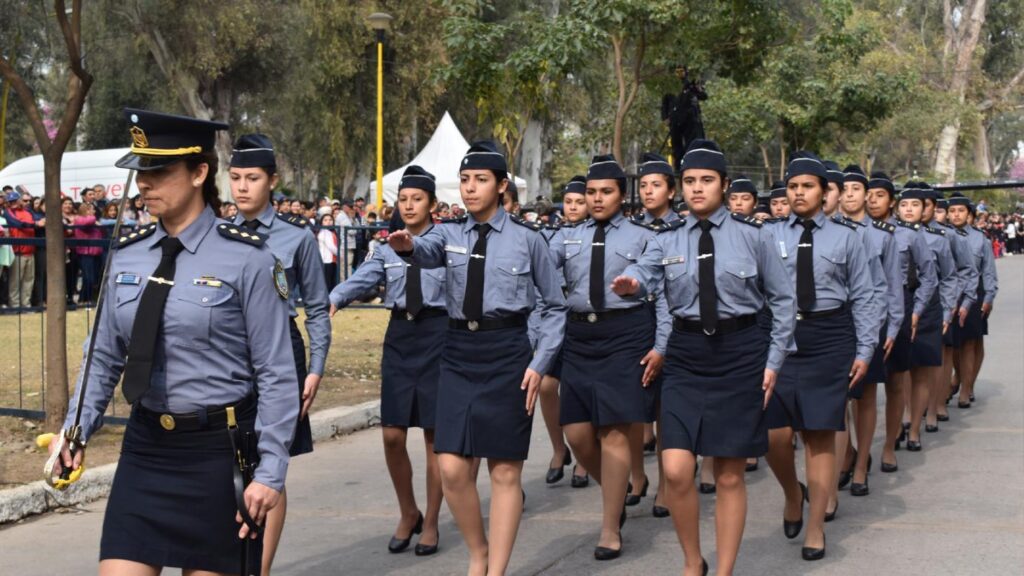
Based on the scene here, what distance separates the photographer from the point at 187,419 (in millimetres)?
4016

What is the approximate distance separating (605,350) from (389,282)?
126cm

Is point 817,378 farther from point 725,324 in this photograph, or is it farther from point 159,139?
point 159,139

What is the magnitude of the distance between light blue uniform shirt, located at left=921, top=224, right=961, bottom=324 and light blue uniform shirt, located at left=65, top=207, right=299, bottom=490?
28.0 feet

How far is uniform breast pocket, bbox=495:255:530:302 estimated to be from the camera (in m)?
6.27

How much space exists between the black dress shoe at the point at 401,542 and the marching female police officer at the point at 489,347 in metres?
1.08

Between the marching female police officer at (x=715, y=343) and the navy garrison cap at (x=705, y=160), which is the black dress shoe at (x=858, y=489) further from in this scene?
the navy garrison cap at (x=705, y=160)

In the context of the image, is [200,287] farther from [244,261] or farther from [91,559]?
[91,559]

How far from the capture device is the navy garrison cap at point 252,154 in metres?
6.46

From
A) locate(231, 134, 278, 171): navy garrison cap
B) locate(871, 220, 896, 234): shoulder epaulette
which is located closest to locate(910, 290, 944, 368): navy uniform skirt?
locate(871, 220, 896, 234): shoulder epaulette

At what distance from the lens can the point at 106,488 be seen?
852 centimetres

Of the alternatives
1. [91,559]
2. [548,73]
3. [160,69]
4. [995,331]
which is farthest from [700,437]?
[160,69]

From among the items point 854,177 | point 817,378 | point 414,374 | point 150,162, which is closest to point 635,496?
point 817,378

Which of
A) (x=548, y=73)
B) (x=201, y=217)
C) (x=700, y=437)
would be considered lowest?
(x=700, y=437)

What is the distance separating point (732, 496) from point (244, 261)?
2.87 m
